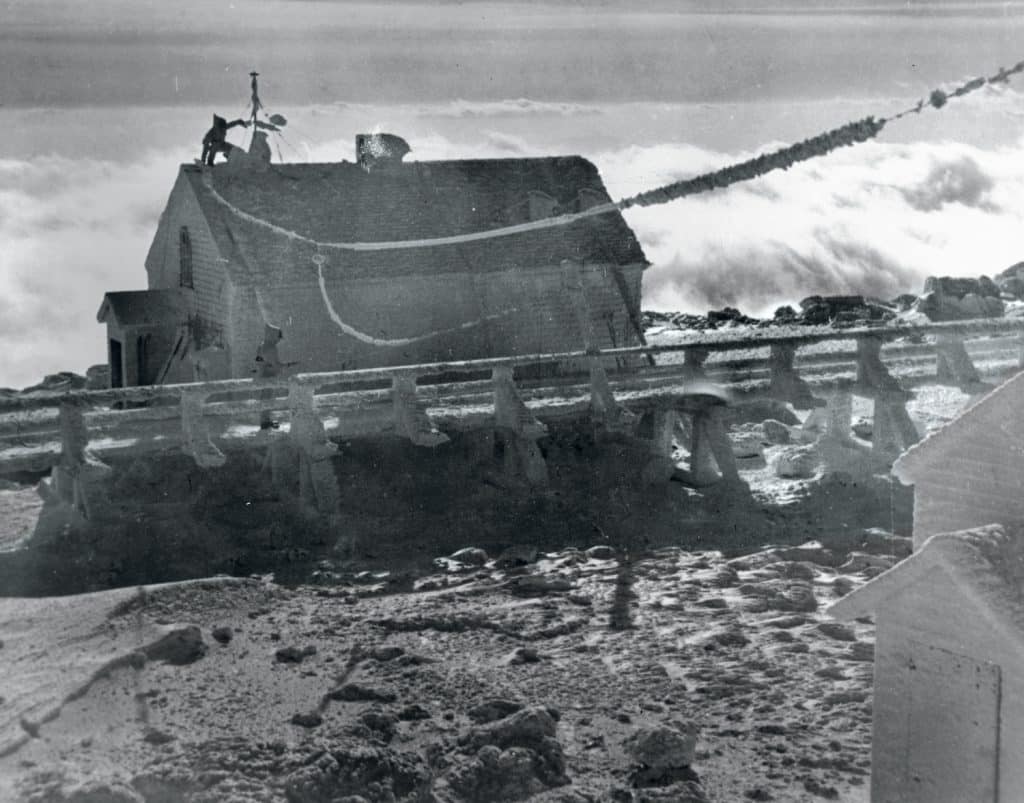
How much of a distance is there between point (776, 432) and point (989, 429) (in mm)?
13963

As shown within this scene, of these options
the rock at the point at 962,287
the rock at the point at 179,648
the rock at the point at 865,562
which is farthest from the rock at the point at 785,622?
the rock at the point at 962,287

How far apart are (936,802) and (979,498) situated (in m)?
2.13

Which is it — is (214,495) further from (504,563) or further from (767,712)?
(767,712)

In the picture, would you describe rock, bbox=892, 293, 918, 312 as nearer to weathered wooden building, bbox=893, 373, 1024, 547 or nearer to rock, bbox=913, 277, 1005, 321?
rock, bbox=913, 277, 1005, 321

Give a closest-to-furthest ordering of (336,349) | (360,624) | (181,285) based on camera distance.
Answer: (360,624) → (336,349) → (181,285)

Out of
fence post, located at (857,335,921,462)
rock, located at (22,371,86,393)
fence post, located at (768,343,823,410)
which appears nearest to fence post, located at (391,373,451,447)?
fence post, located at (768,343,823,410)

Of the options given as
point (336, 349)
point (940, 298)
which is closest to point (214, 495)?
point (336, 349)

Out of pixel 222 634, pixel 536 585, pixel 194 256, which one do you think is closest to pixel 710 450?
pixel 536 585

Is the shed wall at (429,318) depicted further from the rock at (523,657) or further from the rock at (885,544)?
the rock at (523,657)

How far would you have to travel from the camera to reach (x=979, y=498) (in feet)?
34.2

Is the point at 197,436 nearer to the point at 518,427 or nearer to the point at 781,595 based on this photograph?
the point at 518,427

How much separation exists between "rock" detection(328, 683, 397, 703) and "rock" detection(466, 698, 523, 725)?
2.73 feet

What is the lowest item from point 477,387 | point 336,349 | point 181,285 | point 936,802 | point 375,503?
point 936,802

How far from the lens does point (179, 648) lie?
14.6 meters
